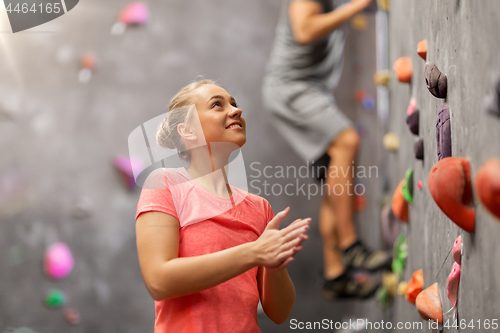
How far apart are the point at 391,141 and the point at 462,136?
776 millimetres

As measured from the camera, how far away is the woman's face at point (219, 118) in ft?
1.80

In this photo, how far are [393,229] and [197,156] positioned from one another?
2.89 ft

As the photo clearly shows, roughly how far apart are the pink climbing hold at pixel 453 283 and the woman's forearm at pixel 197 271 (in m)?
0.28

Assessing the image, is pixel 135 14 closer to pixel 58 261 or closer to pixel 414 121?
pixel 58 261

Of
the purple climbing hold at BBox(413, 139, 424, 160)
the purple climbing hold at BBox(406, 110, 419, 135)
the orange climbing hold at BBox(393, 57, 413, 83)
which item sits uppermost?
the orange climbing hold at BBox(393, 57, 413, 83)

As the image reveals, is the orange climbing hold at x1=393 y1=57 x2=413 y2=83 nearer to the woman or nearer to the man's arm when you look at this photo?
the man's arm

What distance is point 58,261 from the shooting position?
132cm

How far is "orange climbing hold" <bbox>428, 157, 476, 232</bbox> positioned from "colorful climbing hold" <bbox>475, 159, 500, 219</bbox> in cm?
8

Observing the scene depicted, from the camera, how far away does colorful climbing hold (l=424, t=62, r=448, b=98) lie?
23.3 inches

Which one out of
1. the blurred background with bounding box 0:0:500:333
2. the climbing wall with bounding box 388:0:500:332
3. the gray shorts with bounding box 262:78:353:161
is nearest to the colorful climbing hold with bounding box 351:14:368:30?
the blurred background with bounding box 0:0:500:333

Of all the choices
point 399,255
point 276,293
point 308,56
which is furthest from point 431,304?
point 308,56

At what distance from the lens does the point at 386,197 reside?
53.2 inches

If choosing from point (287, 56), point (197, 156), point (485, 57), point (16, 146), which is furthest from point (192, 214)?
point (16, 146)

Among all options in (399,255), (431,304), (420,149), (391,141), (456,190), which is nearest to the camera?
(456,190)
